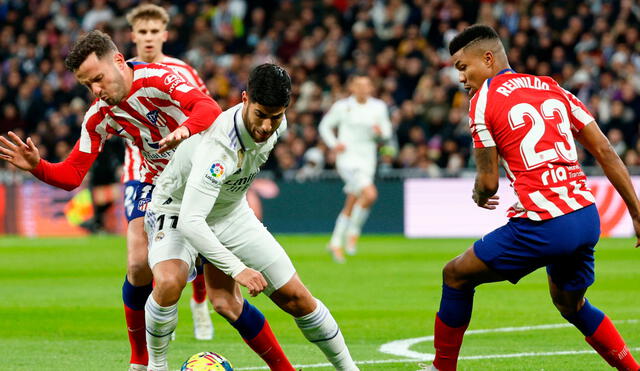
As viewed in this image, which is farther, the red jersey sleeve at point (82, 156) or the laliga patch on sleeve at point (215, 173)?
the red jersey sleeve at point (82, 156)

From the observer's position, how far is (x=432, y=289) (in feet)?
39.2

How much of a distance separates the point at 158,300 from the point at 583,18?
732 inches

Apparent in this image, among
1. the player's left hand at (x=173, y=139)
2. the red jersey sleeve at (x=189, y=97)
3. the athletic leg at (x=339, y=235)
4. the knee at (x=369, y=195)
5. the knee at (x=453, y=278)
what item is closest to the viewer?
the player's left hand at (x=173, y=139)

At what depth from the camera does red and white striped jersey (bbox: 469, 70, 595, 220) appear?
571 cm

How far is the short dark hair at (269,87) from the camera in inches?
221

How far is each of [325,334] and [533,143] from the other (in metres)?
1.52

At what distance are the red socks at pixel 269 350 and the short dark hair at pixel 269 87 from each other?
4.70ft

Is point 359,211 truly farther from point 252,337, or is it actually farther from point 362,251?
point 252,337

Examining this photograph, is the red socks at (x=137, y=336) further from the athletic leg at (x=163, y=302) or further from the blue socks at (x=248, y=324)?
the blue socks at (x=248, y=324)

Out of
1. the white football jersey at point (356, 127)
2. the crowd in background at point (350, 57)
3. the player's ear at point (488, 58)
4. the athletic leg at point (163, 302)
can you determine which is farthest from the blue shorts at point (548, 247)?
the crowd in background at point (350, 57)

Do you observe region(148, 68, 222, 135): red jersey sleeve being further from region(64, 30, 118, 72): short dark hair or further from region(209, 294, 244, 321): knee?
region(209, 294, 244, 321): knee

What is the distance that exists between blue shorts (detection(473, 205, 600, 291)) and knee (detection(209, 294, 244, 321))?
142 centimetres

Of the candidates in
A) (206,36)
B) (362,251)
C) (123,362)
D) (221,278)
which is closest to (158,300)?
(221,278)

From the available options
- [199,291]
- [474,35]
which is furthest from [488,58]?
[199,291]
